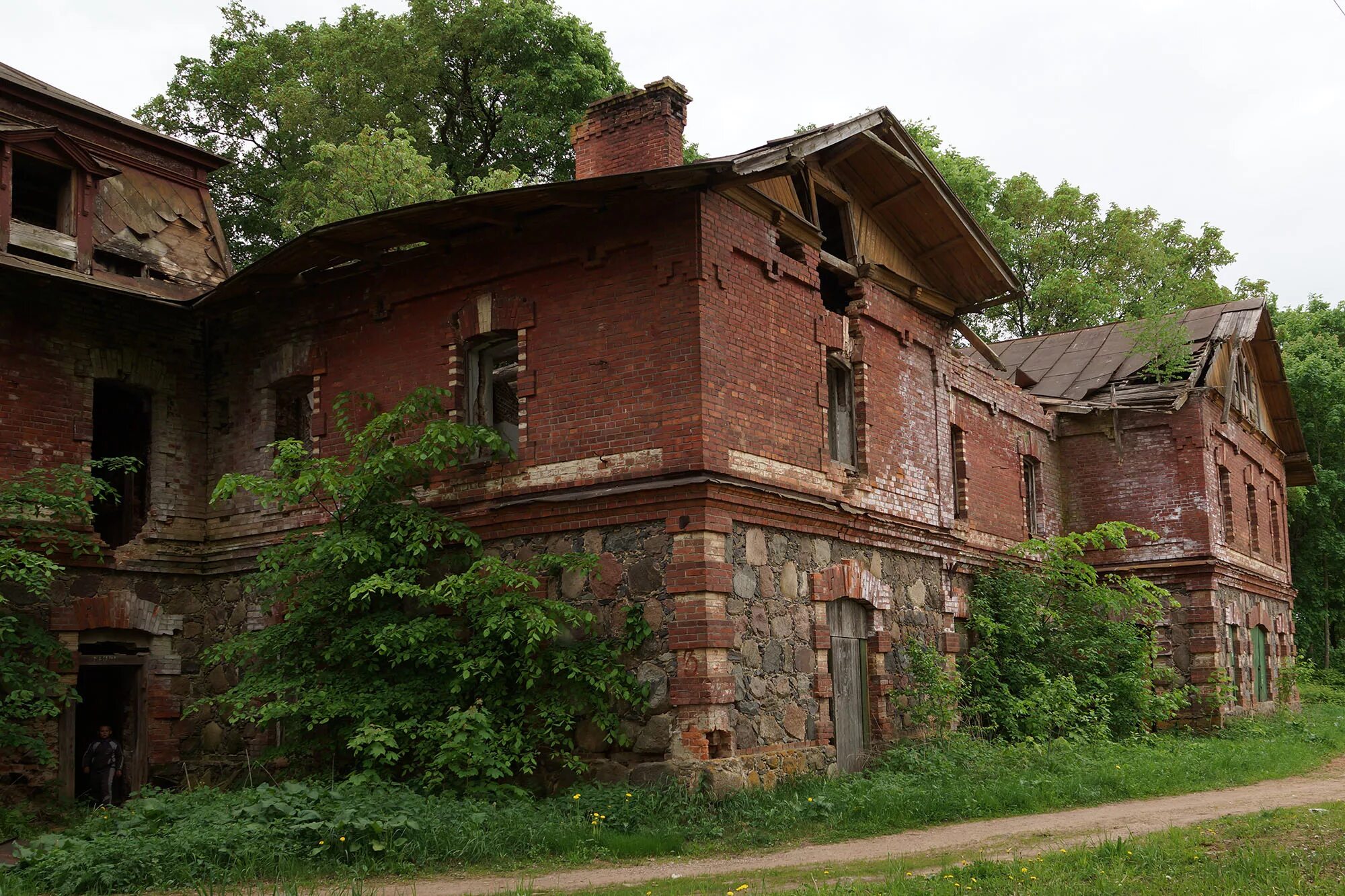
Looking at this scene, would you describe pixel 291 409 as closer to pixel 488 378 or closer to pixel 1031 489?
pixel 488 378

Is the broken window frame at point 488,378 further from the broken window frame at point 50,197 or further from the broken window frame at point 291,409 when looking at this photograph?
the broken window frame at point 50,197

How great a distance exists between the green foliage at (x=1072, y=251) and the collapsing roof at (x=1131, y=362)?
6.82m

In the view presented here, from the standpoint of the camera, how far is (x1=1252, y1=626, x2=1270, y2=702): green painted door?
76.9 ft

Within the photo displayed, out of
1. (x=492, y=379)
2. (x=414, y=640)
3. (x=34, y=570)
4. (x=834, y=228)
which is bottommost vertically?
(x=414, y=640)

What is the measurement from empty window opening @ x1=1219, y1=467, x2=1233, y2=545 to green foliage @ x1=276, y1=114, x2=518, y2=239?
14.2 meters

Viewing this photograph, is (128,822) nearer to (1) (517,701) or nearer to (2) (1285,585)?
(1) (517,701)

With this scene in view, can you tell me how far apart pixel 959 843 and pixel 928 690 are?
4.50 m

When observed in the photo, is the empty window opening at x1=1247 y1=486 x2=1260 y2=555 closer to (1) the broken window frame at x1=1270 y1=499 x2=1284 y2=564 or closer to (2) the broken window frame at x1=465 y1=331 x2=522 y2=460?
(1) the broken window frame at x1=1270 y1=499 x2=1284 y2=564

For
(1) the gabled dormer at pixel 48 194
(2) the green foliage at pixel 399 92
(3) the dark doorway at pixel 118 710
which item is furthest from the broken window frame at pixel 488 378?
(2) the green foliage at pixel 399 92

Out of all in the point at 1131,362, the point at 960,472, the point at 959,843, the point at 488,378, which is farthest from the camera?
the point at 1131,362

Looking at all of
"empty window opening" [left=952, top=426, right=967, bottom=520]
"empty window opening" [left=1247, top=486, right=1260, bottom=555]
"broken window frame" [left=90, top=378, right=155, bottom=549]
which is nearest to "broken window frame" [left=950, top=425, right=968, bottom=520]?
"empty window opening" [left=952, top=426, right=967, bottom=520]

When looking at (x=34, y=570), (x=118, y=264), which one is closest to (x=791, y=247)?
(x=118, y=264)

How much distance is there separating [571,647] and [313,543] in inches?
115

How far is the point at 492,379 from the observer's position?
13.6 meters
